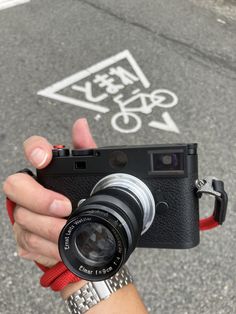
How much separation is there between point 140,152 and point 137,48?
1.94m

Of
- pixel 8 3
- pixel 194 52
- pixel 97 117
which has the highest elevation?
pixel 8 3

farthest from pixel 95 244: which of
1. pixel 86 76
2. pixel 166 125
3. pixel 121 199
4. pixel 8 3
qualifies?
pixel 8 3

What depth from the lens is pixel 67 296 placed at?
104cm

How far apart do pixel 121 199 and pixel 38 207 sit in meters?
0.23

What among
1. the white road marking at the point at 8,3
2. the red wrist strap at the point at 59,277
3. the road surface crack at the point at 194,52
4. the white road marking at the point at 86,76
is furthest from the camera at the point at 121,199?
the white road marking at the point at 8,3

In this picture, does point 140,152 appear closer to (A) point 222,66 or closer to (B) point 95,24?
(A) point 222,66

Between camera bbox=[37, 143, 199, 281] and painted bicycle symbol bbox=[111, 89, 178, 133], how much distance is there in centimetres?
129

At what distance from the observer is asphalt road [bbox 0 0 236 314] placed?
1.72m

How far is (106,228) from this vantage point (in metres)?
0.77

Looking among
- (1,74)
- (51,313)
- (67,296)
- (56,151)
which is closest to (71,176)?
(56,151)

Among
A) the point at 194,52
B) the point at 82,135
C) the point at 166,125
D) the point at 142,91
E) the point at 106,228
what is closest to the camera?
the point at 106,228

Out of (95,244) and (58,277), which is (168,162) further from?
(58,277)

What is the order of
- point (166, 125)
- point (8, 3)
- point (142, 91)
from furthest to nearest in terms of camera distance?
point (8, 3) < point (142, 91) < point (166, 125)

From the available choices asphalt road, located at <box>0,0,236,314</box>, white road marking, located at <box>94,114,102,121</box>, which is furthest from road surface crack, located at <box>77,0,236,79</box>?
white road marking, located at <box>94,114,102,121</box>
